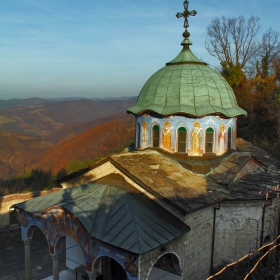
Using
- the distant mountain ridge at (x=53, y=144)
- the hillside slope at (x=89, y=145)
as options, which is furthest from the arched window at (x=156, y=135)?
the hillside slope at (x=89, y=145)

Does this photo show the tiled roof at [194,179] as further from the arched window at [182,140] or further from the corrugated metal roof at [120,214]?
the arched window at [182,140]

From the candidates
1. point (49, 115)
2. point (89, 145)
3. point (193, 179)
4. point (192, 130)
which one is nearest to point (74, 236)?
point (193, 179)

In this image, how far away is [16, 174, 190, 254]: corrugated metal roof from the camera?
7.18m

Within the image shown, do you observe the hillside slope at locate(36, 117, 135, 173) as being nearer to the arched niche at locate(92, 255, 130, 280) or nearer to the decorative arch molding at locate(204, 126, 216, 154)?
the decorative arch molding at locate(204, 126, 216, 154)

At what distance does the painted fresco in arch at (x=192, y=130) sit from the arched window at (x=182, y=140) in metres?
0.11

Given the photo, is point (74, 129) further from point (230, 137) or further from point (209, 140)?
point (209, 140)

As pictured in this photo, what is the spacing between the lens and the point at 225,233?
31.4 feet

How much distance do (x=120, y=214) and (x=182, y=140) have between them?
13.7 ft

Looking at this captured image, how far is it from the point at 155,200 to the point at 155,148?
3041mm

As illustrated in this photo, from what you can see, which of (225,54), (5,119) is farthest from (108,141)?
(5,119)

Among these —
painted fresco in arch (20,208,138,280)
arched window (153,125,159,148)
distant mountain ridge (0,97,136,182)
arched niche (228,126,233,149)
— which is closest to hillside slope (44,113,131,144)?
distant mountain ridge (0,97,136,182)

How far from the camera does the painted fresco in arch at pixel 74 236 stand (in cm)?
716

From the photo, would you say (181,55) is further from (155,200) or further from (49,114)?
(49,114)

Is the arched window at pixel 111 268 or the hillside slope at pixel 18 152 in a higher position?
the arched window at pixel 111 268
